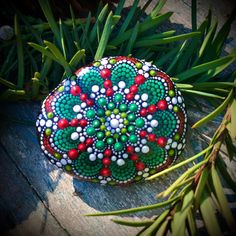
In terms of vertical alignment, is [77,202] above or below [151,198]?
below

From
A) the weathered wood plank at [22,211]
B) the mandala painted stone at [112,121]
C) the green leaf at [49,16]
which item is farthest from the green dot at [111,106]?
the weathered wood plank at [22,211]

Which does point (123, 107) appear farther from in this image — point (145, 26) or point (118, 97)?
point (145, 26)

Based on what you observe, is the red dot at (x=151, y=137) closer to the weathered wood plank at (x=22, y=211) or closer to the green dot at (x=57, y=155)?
the green dot at (x=57, y=155)

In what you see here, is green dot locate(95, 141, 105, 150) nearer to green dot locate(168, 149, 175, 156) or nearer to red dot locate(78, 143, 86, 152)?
red dot locate(78, 143, 86, 152)

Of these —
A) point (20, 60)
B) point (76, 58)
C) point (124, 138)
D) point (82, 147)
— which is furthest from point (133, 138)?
point (20, 60)

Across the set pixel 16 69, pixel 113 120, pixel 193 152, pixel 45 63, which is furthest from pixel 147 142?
pixel 16 69

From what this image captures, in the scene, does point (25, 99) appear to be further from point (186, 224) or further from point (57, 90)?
point (186, 224)
